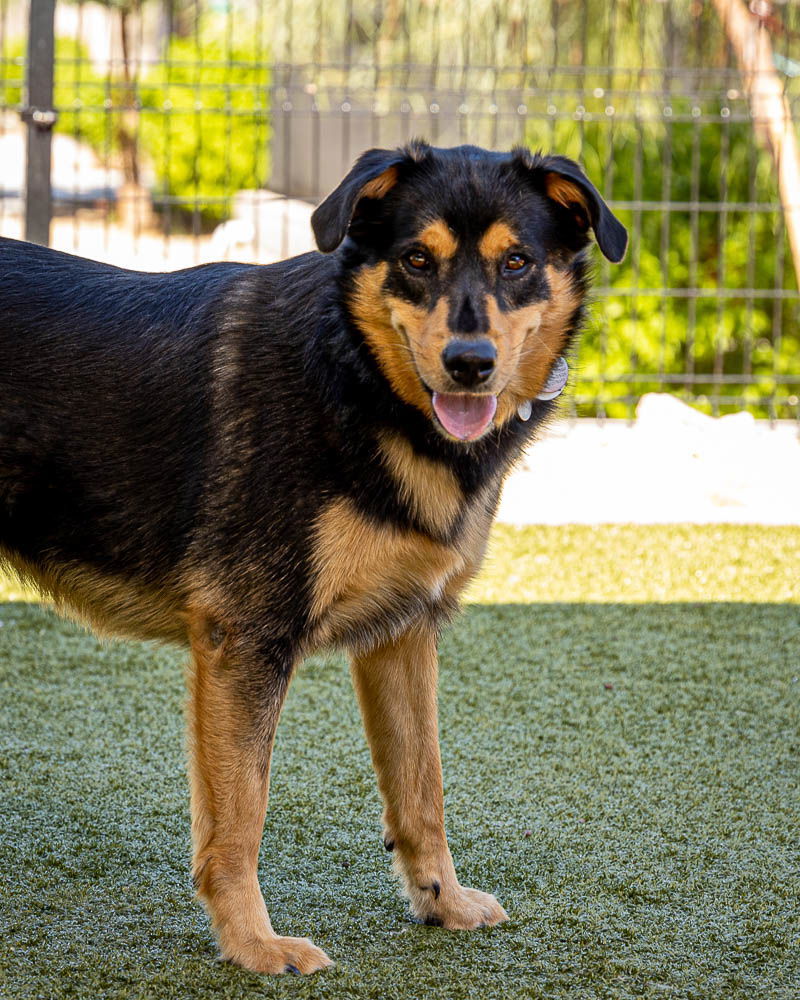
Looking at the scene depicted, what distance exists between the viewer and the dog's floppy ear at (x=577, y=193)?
8.94 feet

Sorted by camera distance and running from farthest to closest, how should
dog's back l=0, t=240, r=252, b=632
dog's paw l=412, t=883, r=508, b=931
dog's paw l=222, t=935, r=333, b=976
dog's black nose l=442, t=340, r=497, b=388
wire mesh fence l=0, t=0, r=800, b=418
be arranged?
wire mesh fence l=0, t=0, r=800, b=418, dog's paw l=412, t=883, r=508, b=931, dog's back l=0, t=240, r=252, b=632, dog's paw l=222, t=935, r=333, b=976, dog's black nose l=442, t=340, r=497, b=388

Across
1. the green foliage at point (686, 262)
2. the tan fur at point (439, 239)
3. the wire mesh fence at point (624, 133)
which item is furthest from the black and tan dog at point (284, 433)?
the green foliage at point (686, 262)

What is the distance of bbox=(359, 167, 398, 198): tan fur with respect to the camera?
2.66 metres

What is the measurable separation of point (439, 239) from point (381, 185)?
0.18 metres

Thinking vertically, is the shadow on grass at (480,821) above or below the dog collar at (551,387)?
below

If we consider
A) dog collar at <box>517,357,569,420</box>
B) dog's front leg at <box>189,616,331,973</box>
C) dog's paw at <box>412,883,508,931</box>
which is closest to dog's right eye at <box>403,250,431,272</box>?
dog collar at <box>517,357,569,420</box>

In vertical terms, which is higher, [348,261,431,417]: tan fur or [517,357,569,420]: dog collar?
[348,261,431,417]: tan fur

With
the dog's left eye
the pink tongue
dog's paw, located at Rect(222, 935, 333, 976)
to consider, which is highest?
the dog's left eye

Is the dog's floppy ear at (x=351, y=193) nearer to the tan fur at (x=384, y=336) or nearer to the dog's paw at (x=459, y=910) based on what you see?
the tan fur at (x=384, y=336)

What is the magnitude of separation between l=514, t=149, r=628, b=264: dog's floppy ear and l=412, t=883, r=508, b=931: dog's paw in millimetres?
1484

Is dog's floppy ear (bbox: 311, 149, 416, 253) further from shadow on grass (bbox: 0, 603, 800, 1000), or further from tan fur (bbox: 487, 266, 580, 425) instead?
shadow on grass (bbox: 0, 603, 800, 1000)

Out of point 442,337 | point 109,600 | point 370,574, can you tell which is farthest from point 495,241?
point 109,600

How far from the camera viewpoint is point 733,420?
720cm

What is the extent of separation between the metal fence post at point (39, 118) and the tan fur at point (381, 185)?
4.40 m
